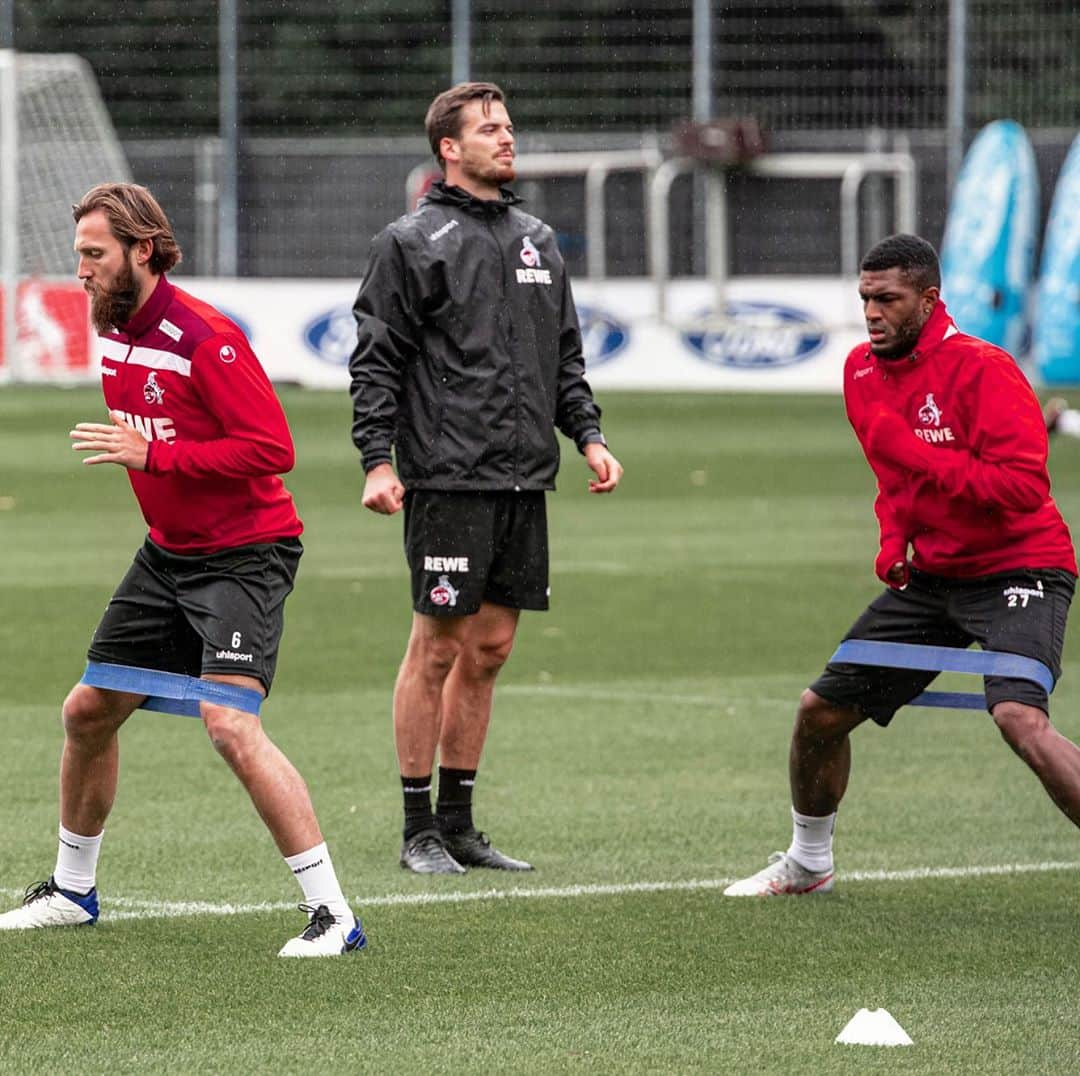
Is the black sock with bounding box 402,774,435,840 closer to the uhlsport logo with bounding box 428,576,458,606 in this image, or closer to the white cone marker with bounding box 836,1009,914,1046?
the uhlsport logo with bounding box 428,576,458,606

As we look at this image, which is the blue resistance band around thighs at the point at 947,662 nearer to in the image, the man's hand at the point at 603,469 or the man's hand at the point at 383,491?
the man's hand at the point at 603,469

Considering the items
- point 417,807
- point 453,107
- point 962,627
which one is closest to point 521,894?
point 417,807

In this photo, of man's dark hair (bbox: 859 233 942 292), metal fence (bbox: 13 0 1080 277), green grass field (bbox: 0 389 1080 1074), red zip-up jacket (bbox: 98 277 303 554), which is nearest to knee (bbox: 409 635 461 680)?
green grass field (bbox: 0 389 1080 1074)

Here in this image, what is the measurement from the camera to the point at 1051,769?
21.1ft

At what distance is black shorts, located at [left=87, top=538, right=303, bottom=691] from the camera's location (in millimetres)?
6281

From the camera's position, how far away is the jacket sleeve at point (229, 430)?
6.17m

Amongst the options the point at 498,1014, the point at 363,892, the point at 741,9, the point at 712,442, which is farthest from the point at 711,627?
the point at 741,9

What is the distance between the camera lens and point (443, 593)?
24.9 feet

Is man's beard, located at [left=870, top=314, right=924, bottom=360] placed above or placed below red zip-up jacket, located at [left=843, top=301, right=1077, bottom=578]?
Result: above

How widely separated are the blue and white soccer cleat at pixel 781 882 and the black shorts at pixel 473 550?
45.4 inches

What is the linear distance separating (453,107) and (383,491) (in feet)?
4.43

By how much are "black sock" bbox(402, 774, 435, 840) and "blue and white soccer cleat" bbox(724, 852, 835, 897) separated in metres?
1.02

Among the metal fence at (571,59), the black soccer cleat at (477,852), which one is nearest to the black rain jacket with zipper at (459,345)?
the black soccer cleat at (477,852)

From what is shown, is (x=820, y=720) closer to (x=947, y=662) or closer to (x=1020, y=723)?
(x=947, y=662)
